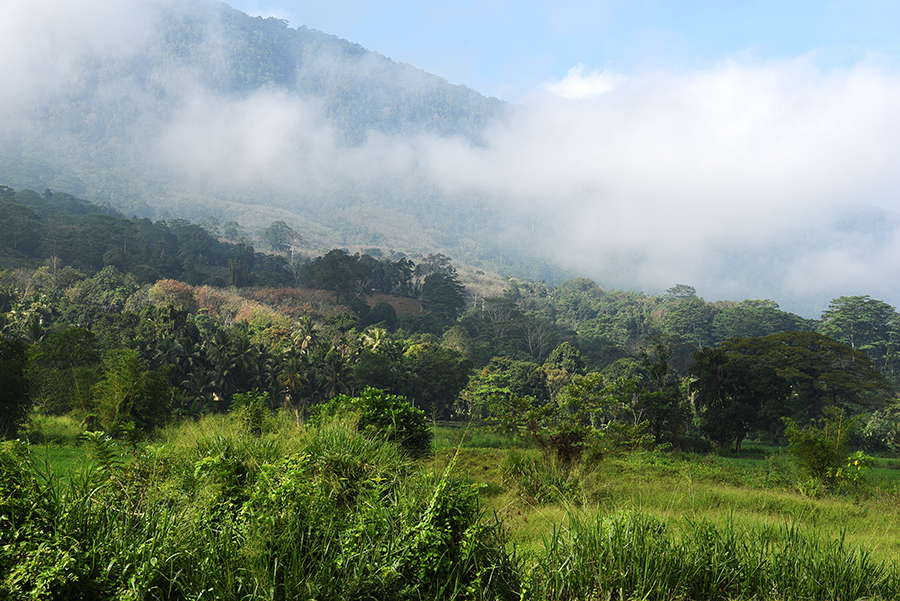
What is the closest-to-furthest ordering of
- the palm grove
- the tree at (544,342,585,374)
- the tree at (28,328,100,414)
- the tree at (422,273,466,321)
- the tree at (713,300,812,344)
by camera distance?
the tree at (28,328,100,414)
the palm grove
the tree at (544,342,585,374)
the tree at (713,300,812,344)
the tree at (422,273,466,321)

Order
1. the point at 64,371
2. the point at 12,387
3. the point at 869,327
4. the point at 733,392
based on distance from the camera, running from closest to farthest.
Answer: the point at 12,387, the point at 64,371, the point at 733,392, the point at 869,327

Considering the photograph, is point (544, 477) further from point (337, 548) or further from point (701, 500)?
point (337, 548)

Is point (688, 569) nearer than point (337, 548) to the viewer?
No

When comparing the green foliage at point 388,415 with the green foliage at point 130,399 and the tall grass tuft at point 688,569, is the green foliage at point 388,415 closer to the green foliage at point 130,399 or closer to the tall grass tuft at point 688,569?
the tall grass tuft at point 688,569

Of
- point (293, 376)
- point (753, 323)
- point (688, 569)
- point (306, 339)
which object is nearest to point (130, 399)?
point (293, 376)

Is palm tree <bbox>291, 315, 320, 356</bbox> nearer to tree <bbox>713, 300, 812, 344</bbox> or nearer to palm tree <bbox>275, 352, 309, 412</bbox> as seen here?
palm tree <bbox>275, 352, 309, 412</bbox>

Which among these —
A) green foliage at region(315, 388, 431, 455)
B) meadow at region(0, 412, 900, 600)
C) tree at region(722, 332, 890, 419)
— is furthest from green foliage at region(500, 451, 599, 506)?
tree at region(722, 332, 890, 419)

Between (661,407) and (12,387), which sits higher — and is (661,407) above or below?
above

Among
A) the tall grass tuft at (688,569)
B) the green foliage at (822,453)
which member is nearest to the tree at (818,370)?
the green foliage at (822,453)

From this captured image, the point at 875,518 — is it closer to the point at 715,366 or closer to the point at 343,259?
the point at 715,366

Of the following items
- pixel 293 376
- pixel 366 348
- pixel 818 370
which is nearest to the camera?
pixel 293 376

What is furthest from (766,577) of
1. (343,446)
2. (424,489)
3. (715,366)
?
(715,366)

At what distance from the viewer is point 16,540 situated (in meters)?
4.06

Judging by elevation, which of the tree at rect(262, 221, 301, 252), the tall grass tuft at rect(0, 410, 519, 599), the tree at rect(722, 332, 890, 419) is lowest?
the tall grass tuft at rect(0, 410, 519, 599)
